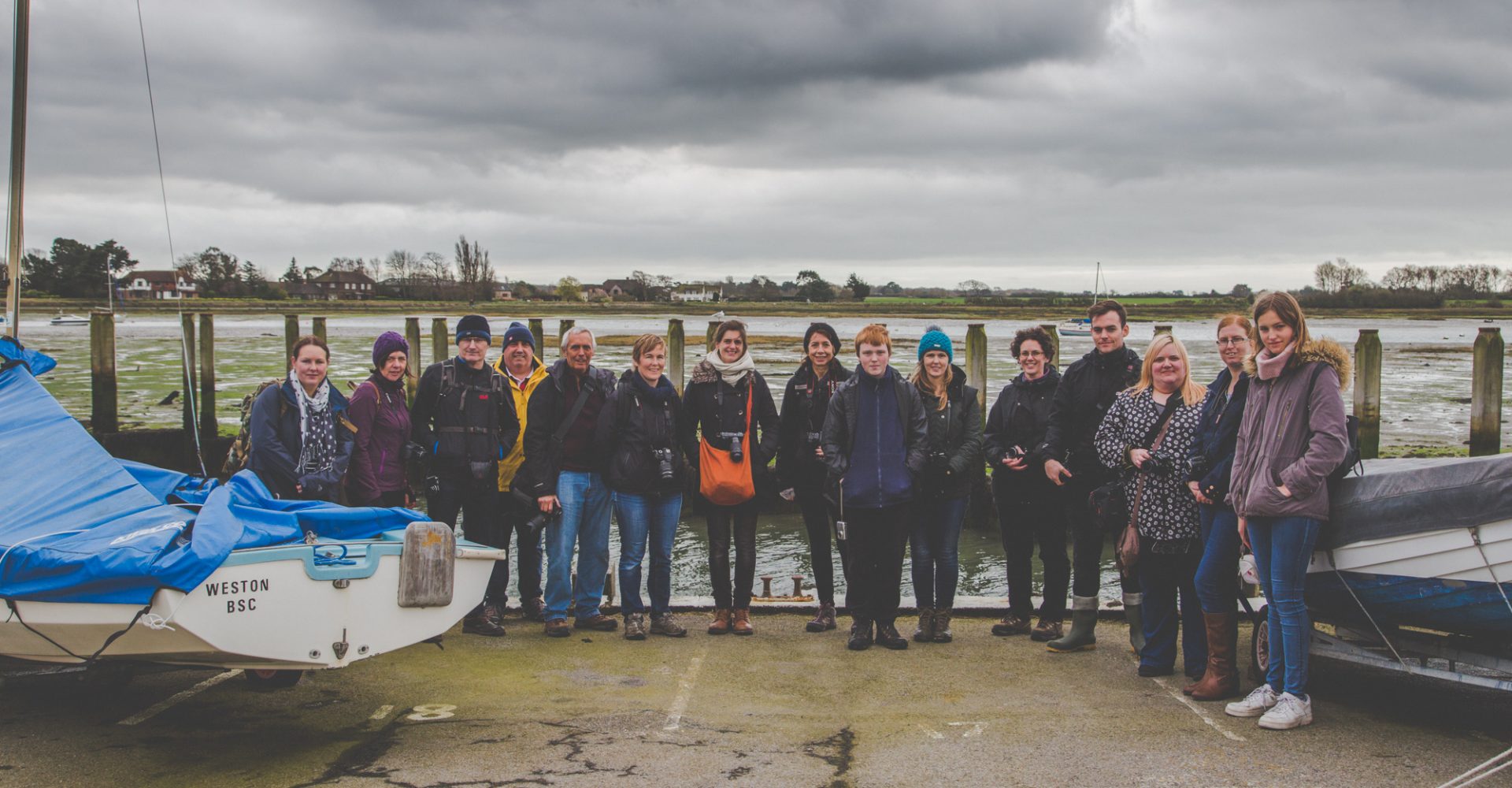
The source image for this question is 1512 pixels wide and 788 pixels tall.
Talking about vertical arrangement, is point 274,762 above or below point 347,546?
below

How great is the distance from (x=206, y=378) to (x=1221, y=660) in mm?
15021

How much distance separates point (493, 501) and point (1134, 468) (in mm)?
3876

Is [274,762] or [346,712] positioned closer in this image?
[274,762]

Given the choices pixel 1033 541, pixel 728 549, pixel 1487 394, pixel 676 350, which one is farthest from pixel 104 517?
pixel 1487 394

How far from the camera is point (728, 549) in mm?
6945

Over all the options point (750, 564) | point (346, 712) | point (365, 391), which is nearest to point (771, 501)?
point (750, 564)

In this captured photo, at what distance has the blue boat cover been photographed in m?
4.23

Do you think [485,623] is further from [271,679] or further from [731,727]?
[731,727]

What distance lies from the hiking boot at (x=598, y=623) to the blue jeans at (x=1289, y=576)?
151 inches

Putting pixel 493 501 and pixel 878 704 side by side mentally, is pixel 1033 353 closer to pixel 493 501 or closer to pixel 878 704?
pixel 878 704

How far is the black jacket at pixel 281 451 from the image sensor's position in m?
6.02

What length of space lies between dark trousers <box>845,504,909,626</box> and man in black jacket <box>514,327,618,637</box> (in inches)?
59.7

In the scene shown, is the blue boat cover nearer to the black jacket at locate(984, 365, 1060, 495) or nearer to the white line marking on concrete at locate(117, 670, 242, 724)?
the white line marking on concrete at locate(117, 670, 242, 724)

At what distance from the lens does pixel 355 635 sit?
4617 millimetres
